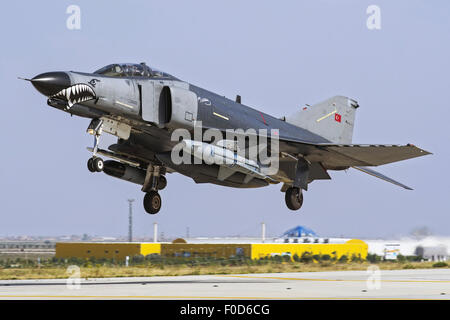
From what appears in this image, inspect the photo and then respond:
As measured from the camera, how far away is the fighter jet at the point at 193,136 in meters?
17.3

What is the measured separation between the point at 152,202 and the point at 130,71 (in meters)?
5.52

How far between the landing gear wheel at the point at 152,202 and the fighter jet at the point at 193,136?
0.03 m

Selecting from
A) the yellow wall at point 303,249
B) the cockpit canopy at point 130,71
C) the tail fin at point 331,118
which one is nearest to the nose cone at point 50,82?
the cockpit canopy at point 130,71

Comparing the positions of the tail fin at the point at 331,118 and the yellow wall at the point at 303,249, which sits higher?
the tail fin at the point at 331,118

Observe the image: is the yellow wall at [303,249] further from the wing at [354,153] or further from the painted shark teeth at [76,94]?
the painted shark teeth at [76,94]

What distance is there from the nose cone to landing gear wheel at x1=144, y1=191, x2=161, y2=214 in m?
6.77

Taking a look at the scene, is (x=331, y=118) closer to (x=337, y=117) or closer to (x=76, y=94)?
(x=337, y=117)

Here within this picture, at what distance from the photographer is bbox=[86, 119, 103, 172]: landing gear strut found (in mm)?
17422

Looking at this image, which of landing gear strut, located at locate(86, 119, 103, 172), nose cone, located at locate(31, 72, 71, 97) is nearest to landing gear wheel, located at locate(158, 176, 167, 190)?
landing gear strut, located at locate(86, 119, 103, 172)
